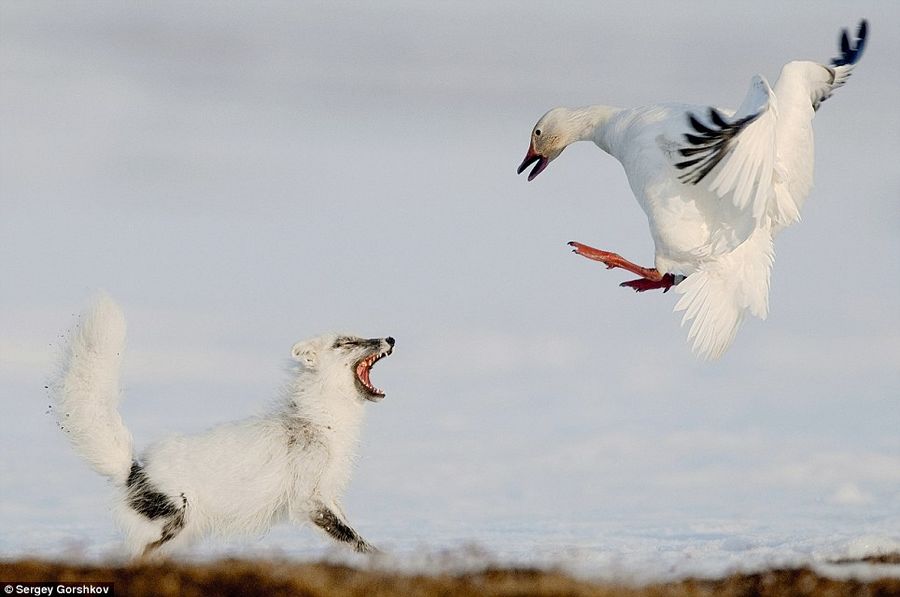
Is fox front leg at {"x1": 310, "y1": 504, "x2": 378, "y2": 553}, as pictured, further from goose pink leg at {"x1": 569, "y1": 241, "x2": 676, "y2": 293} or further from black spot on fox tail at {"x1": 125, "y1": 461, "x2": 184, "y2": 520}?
goose pink leg at {"x1": 569, "y1": 241, "x2": 676, "y2": 293}

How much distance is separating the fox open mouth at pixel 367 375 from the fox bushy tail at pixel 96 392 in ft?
7.63

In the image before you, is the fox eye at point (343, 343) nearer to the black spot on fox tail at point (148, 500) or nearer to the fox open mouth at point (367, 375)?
the fox open mouth at point (367, 375)

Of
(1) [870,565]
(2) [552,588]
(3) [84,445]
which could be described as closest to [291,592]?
(2) [552,588]

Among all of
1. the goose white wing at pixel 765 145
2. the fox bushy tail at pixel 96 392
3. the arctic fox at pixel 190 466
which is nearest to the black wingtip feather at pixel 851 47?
the goose white wing at pixel 765 145

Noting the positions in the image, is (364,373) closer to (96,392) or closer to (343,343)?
(343,343)

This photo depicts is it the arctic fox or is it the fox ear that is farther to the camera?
the fox ear

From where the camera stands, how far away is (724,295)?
14.6 meters

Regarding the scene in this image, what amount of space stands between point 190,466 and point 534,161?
8.73 m

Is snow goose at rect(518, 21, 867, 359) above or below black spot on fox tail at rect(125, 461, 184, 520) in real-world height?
above

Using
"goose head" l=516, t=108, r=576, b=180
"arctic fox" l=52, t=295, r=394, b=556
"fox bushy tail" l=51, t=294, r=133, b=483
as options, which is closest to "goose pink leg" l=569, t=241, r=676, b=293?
"goose head" l=516, t=108, r=576, b=180

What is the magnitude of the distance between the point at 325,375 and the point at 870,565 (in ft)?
17.1

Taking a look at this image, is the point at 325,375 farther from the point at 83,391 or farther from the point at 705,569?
the point at 705,569

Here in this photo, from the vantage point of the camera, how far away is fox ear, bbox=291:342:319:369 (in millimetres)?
11703

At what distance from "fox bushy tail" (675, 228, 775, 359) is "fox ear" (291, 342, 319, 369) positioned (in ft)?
16.2
